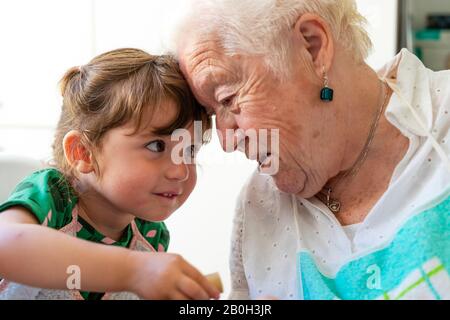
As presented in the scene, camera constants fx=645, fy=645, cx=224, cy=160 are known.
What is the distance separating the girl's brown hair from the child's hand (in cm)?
28

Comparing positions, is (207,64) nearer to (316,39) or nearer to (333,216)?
(316,39)

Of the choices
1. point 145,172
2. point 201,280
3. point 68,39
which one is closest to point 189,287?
point 201,280

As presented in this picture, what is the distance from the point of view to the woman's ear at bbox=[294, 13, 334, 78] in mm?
972

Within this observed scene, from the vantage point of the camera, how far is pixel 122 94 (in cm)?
99

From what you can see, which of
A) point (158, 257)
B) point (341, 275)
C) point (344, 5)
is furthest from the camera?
point (344, 5)

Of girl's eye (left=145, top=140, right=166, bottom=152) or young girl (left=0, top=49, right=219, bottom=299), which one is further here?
girl's eye (left=145, top=140, right=166, bottom=152)

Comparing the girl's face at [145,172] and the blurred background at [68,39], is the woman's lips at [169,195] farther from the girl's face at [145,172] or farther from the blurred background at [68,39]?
the blurred background at [68,39]

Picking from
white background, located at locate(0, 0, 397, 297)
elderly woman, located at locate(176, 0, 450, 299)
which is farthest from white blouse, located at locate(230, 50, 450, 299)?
white background, located at locate(0, 0, 397, 297)

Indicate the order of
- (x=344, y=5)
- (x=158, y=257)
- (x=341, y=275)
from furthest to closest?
(x=344, y=5), (x=341, y=275), (x=158, y=257)

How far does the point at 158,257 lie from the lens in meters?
0.73

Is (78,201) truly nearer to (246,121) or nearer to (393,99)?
(246,121)

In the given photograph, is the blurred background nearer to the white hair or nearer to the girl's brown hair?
the girl's brown hair
